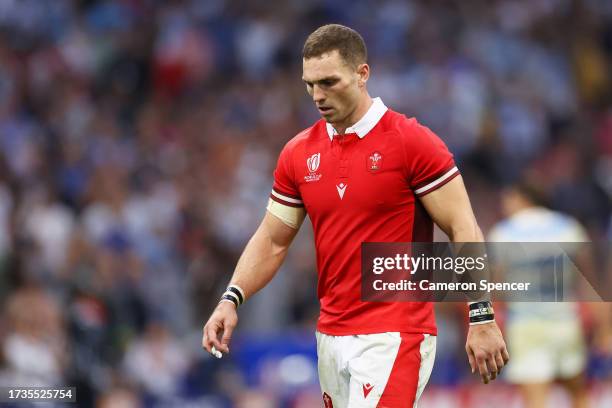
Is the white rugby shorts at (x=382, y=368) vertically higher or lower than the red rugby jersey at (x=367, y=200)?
lower

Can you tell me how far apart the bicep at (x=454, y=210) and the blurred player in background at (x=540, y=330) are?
12.8 feet

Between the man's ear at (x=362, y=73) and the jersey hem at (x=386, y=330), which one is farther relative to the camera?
the man's ear at (x=362, y=73)

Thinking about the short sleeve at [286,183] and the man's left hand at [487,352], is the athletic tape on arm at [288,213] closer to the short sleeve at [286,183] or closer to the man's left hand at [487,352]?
the short sleeve at [286,183]

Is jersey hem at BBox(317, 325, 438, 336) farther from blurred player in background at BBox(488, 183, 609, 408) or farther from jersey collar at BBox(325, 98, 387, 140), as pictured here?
blurred player in background at BBox(488, 183, 609, 408)

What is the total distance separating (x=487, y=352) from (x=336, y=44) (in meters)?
1.55

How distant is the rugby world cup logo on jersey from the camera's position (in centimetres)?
595

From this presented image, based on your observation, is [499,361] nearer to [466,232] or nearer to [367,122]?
[466,232]

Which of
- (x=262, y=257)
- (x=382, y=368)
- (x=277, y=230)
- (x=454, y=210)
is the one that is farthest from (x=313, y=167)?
(x=382, y=368)

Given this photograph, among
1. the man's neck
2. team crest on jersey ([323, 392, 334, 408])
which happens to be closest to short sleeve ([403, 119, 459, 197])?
the man's neck

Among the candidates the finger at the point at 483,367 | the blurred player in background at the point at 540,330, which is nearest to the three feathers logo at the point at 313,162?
the finger at the point at 483,367

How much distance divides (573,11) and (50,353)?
10158mm

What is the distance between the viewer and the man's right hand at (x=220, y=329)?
19.1 feet

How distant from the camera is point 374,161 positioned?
19.0 ft

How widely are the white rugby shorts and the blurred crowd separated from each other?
427 cm
